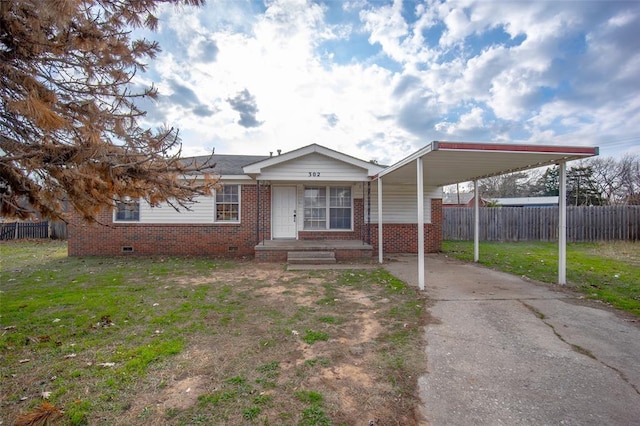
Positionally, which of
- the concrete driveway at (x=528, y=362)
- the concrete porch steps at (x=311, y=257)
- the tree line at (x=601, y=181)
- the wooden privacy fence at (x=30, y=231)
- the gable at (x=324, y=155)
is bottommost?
the concrete driveway at (x=528, y=362)

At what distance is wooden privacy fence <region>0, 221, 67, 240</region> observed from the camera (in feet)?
53.1

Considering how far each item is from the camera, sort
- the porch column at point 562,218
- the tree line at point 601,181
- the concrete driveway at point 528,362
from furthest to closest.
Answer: the tree line at point 601,181 → the porch column at point 562,218 → the concrete driveway at point 528,362

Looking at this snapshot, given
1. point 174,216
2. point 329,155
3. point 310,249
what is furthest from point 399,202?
point 174,216

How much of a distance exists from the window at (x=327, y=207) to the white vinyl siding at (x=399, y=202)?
1102 mm

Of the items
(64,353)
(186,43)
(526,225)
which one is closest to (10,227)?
(186,43)

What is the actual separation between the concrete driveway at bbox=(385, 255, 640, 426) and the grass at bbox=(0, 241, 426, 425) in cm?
33

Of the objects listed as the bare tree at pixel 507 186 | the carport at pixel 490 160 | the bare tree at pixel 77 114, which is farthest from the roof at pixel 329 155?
the bare tree at pixel 507 186

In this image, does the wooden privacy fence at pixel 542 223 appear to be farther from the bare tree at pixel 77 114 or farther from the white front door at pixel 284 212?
the bare tree at pixel 77 114

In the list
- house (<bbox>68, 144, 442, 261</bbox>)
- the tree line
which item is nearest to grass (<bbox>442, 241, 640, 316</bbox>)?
house (<bbox>68, 144, 442, 261</bbox>)

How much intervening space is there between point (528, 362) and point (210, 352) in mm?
3498

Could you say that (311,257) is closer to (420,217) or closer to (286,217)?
(286,217)

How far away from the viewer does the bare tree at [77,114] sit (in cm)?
248

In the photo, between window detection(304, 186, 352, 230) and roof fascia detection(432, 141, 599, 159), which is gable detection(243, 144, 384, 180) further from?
roof fascia detection(432, 141, 599, 159)

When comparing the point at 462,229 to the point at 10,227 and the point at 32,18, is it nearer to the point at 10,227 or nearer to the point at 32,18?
the point at 32,18
